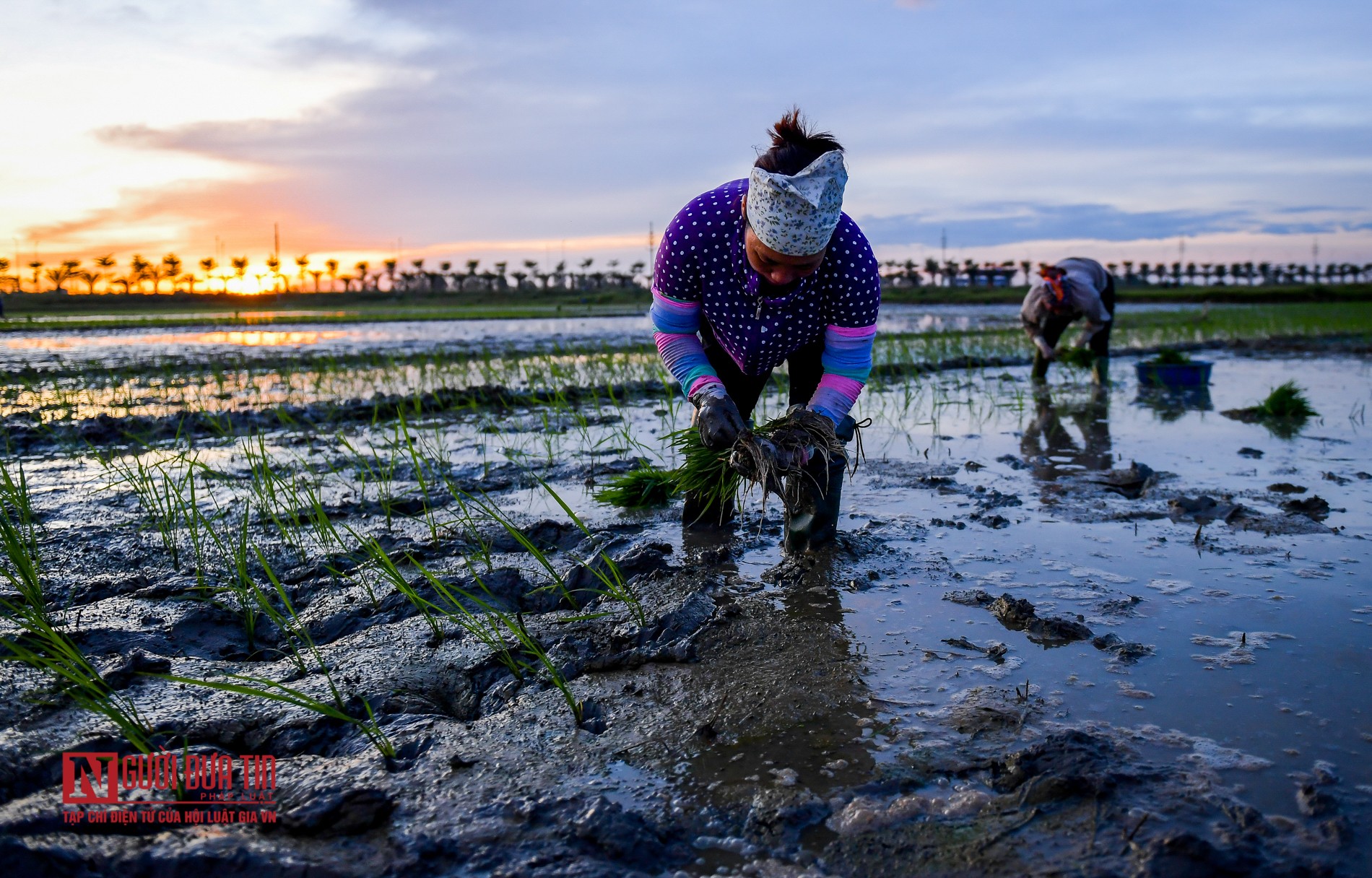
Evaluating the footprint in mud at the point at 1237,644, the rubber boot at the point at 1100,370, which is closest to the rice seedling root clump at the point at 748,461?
the footprint in mud at the point at 1237,644

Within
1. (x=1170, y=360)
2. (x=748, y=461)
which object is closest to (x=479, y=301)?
(x=1170, y=360)

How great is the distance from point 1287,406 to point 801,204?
479 centimetres

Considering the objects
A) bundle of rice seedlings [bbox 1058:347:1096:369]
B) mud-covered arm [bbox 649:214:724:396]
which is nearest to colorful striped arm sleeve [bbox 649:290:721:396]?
mud-covered arm [bbox 649:214:724:396]

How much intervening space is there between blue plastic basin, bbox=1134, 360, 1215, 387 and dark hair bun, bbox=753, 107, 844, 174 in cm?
559

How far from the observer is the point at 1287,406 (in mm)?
5164

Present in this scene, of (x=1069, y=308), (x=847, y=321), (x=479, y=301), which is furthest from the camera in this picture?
(x=479, y=301)

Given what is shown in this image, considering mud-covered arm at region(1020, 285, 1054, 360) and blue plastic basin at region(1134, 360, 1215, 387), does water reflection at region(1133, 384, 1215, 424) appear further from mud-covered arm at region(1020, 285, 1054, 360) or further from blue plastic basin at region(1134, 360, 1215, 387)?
mud-covered arm at region(1020, 285, 1054, 360)

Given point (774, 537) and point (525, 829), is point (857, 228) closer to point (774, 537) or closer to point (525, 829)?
point (774, 537)

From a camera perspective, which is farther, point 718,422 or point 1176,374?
point 1176,374

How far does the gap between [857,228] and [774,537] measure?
3.64 feet

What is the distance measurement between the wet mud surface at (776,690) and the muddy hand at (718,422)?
16.6 inches

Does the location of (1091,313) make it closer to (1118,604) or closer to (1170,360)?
(1170,360)

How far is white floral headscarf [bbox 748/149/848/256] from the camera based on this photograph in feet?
6.48

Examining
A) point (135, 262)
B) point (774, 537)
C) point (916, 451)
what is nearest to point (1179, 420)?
point (916, 451)
